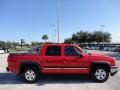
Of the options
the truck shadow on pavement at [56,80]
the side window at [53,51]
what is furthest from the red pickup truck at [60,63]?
the truck shadow on pavement at [56,80]

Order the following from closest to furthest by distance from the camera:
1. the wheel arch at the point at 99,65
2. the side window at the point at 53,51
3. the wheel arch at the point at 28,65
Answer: the wheel arch at the point at 28,65 < the wheel arch at the point at 99,65 < the side window at the point at 53,51

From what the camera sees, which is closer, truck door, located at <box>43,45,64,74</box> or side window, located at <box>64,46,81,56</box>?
truck door, located at <box>43,45,64,74</box>

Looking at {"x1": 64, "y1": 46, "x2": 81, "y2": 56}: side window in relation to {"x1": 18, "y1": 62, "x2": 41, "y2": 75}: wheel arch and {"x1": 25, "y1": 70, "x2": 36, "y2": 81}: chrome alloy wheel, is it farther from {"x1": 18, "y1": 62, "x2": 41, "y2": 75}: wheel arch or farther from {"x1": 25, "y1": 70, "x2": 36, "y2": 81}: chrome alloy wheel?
{"x1": 25, "y1": 70, "x2": 36, "y2": 81}: chrome alloy wheel

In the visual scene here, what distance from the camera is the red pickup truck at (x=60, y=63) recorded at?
11.2 metres

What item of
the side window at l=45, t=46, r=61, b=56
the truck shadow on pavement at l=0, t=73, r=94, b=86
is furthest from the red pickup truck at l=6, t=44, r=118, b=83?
the truck shadow on pavement at l=0, t=73, r=94, b=86

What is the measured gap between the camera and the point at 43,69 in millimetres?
11250

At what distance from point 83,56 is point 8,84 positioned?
3.39m

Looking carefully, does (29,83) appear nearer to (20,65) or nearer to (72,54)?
(20,65)

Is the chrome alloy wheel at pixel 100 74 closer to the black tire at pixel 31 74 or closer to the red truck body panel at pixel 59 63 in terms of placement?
the red truck body panel at pixel 59 63

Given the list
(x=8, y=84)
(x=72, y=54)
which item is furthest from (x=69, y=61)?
(x=8, y=84)

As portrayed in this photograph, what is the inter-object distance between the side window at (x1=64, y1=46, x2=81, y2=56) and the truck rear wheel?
3.42 feet

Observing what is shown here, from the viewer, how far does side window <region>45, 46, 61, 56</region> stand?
1143 centimetres

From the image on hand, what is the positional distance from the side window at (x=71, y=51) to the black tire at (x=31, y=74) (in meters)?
1.52

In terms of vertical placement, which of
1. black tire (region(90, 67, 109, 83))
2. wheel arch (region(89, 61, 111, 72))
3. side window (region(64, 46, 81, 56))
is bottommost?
black tire (region(90, 67, 109, 83))
